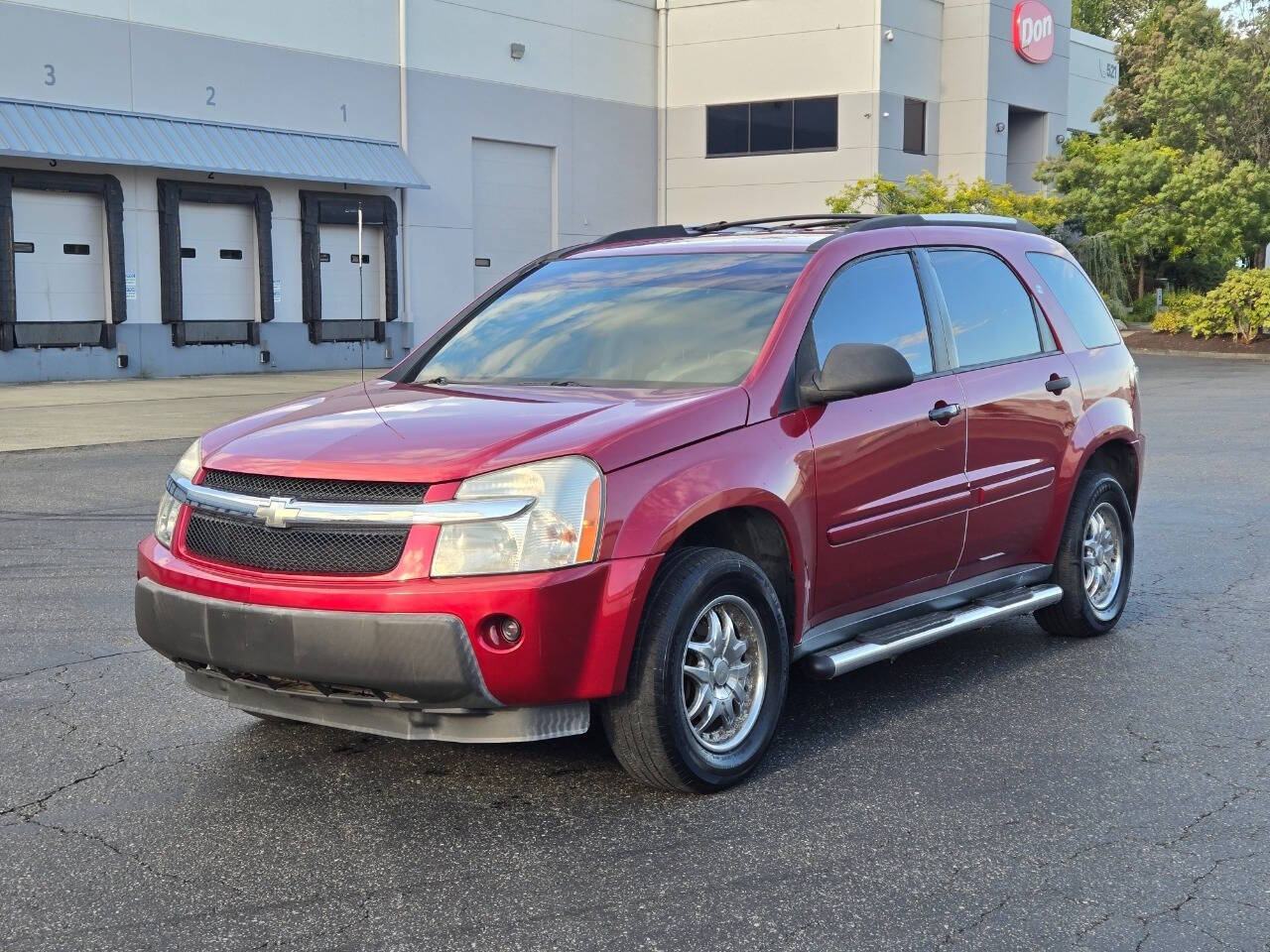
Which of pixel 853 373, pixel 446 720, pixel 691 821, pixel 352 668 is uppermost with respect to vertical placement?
pixel 853 373

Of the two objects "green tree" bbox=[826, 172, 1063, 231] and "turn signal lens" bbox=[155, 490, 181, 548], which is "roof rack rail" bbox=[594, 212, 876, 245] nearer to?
"turn signal lens" bbox=[155, 490, 181, 548]

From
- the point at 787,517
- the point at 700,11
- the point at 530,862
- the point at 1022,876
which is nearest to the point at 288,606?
the point at 530,862

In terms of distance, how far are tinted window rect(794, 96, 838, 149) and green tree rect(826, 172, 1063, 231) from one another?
8.82 ft

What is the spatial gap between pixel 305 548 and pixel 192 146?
2576 centimetres

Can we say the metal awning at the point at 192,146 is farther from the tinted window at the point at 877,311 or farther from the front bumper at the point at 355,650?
the front bumper at the point at 355,650

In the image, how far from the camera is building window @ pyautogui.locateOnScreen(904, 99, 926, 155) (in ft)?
136

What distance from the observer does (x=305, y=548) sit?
4578 mm

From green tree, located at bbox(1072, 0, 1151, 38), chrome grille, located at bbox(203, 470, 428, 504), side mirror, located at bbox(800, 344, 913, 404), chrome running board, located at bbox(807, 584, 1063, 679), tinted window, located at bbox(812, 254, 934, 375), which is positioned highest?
green tree, located at bbox(1072, 0, 1151, 38)

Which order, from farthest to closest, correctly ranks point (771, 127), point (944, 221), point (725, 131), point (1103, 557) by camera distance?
1. point (725, 131)
2. point (771, 127)
3. point (1103, 557)
4. point (944, 221)

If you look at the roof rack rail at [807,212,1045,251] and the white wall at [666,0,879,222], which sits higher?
the white wall at [666,0,879,222]

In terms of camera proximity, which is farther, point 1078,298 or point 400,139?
point 400,139

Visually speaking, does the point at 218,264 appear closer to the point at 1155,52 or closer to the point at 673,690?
the point at 673,690

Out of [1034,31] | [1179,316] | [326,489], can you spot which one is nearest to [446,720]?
[326,489]

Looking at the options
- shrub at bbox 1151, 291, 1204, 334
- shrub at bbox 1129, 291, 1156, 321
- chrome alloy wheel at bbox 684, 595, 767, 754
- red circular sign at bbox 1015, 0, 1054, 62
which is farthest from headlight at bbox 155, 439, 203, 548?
shrub at bbox 1129, 291, 1156, 321
